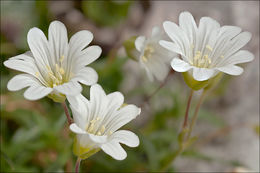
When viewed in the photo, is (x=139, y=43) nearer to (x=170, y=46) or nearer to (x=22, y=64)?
(x=170, y=46)

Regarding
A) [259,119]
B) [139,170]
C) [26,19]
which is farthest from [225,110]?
[26,19]

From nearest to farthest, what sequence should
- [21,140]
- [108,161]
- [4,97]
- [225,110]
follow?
1. [21,140]
2. [108,161]
3. [4,97]
4. [225,110]

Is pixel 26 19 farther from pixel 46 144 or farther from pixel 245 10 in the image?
pixel 245 10

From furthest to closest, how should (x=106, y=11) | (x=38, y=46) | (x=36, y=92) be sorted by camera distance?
(x=106, y=11) → (x=38, y=46) → (x=36, y=92)

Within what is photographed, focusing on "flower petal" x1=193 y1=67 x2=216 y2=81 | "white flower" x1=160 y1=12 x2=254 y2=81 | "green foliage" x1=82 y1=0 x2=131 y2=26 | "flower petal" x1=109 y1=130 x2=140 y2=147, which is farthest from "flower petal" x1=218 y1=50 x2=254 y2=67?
"green foliage" x1=82 y1=0 x2=131 y2=26

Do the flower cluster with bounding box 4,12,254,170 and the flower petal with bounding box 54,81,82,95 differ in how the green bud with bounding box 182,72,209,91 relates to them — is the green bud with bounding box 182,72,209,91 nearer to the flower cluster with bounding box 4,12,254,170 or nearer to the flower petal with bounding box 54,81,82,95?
the flower cluster with bounding box 4,12,254,170

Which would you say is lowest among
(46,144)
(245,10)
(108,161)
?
(108,161)

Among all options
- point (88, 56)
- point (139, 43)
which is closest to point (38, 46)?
point (88, 56)
